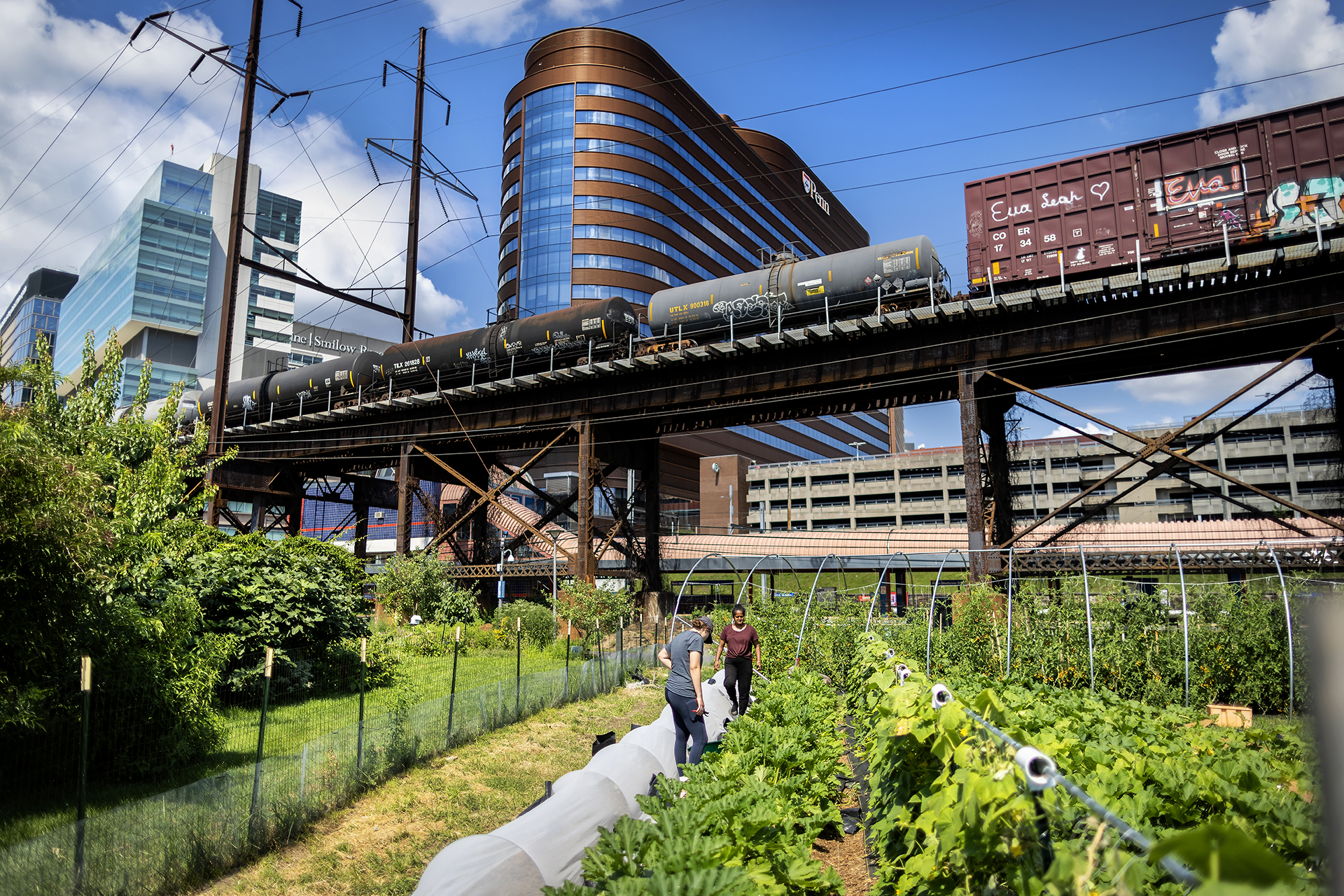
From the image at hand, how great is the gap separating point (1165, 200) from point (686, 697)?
18.4 metres

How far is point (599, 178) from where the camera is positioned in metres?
75.1

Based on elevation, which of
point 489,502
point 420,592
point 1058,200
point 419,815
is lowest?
point 419,815

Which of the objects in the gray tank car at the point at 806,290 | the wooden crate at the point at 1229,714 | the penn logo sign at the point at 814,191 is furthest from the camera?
the penn logo sign at the point at 814,191

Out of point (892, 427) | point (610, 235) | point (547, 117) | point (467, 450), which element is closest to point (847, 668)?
point (467, 450)

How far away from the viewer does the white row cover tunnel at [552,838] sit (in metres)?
5.19

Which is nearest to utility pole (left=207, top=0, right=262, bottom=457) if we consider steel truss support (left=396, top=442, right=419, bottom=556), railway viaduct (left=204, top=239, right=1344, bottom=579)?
railway viaduct (left=204, top=239, right=1344, bottom=579)

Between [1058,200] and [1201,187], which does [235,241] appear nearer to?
[1058,200]

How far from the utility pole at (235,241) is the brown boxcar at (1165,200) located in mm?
27304

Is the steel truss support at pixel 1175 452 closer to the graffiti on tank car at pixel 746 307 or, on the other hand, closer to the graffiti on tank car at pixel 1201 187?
the graffiti on tank car at pixel 1201 187

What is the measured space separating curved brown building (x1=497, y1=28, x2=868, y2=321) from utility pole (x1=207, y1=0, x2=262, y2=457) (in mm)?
40324

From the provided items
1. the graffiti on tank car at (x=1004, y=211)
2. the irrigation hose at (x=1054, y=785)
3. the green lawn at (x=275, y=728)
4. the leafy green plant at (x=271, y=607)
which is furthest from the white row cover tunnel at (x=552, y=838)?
the graffiti on tank car at (x=1004, y=211)

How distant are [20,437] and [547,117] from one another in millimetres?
79466

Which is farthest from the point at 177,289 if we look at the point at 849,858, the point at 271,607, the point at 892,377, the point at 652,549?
the point at 849,858

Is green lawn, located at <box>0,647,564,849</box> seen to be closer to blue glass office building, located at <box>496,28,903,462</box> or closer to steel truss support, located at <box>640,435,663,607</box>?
steel truss support, located at <box>640,435,663,607</box>
